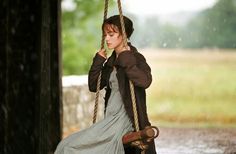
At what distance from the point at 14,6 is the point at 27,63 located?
47 cm

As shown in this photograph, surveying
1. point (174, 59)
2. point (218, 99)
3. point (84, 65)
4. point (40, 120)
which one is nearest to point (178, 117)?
point (218, 99)

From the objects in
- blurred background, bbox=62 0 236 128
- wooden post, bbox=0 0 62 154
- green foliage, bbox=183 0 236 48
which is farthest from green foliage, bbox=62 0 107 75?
wooden post, bbox=0 0 62 154

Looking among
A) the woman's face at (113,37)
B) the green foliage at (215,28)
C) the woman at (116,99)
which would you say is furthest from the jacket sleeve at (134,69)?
the green foliage at (215,28)

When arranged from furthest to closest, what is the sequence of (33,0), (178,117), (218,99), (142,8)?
(142,8), (218,99), (178,117), (33,0)

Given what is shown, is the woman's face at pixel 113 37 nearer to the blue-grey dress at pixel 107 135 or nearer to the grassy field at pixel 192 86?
the blue-grey dress at pixel 107 135

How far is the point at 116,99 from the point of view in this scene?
391cm

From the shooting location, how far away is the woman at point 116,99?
3808 mm

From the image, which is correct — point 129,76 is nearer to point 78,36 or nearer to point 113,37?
point 113,37

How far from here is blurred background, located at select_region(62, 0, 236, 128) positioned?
47.9 feet

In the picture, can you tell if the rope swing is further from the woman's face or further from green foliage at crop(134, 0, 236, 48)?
green foliage at crop(134, 0, 236, 48)

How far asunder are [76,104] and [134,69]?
567 cm

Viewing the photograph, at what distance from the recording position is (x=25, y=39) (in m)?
5.12

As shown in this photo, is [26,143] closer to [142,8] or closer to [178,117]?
[178,117]

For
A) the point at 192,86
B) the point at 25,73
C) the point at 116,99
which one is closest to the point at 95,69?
the point at 116,99
